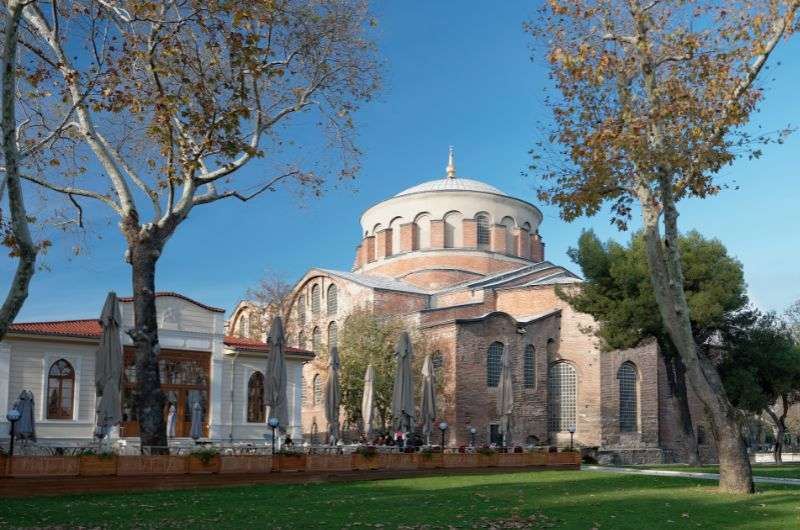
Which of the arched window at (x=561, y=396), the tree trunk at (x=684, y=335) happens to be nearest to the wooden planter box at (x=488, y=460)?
the tree trunk at (x=684, y=335)

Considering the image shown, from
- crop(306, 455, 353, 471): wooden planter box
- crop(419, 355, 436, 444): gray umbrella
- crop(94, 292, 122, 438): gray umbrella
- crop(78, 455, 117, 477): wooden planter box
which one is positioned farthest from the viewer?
crop(419, 355, 436, 444): gray umbrella

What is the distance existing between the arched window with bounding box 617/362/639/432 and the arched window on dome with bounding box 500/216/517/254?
1163 cm

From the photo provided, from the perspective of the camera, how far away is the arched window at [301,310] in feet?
158

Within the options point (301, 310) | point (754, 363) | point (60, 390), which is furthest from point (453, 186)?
point (60, 390)

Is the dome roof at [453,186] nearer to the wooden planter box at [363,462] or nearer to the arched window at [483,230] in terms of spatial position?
the arched window at [483,230]

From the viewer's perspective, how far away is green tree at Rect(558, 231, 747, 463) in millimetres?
29969

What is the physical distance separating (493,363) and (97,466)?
25.2 m

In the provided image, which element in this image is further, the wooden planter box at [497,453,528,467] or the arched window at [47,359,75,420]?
the arched window at [47,359,75,420]

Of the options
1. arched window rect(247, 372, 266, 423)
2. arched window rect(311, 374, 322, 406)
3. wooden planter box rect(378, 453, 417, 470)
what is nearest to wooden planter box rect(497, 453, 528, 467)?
wooden planter box rect(378, 453, 417, 470)

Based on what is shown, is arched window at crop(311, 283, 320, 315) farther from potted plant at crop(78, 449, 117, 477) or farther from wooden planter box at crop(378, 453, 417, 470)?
potted plant at crop(78, 449, 117, 477)

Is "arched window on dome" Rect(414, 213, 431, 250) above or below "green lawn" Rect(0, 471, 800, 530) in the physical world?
above

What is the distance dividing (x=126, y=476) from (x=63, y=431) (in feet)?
34.3

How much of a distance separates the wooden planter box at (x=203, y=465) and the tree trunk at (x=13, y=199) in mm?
7603

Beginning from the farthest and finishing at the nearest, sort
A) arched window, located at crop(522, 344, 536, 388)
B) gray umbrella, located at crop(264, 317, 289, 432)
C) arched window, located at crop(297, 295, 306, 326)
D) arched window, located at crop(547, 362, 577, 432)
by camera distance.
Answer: arched window, located at crop(297, 295, 306, 326), arched window, located at crop(547, 362, 577, 432), arched window, located at crop(522, 344, 536, 388), gray umbrella, located at crop(264, 317, 289, 432)
